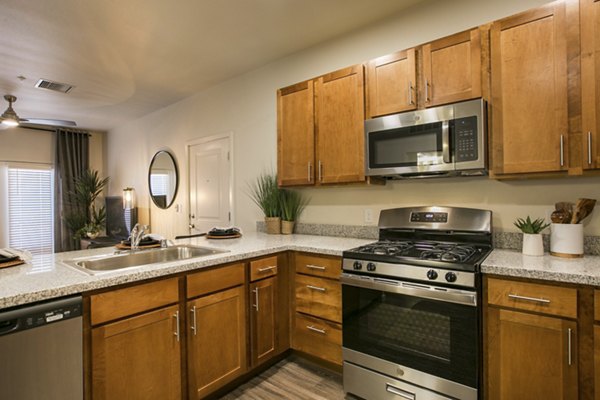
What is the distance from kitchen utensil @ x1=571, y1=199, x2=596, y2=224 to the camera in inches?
65.4

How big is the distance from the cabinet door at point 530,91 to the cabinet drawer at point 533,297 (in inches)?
25.4

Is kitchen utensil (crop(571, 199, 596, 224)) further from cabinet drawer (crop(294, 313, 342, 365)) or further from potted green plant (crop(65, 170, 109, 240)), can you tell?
potted green plant (crop(65, 170, 109, 240))

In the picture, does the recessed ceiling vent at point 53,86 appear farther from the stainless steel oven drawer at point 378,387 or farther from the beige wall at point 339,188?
the stainless steel oven drawer at point 378,387

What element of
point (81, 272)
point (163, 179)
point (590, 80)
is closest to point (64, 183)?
point (163, 179)

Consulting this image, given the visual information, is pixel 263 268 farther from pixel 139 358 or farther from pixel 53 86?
pixel 53 86

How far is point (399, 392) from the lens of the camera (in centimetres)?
177

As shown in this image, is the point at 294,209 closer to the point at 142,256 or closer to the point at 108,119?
the point at 142,256

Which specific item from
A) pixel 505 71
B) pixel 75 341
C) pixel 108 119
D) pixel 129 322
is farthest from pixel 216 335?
pixel 108 119

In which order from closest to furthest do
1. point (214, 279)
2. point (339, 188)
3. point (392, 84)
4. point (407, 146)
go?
point (214, 279) → point (407, 146) → point (392, 84) → point (339, 188)

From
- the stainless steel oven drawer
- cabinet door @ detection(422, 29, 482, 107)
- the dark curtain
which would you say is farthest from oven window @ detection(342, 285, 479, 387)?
the dark curtain

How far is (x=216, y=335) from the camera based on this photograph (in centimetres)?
191

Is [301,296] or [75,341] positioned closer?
[75,341]

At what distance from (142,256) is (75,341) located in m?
0.93

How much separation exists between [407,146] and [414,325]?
1.12 metres
